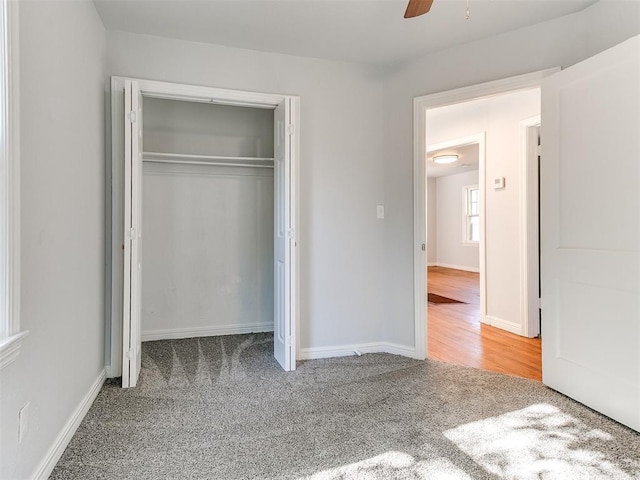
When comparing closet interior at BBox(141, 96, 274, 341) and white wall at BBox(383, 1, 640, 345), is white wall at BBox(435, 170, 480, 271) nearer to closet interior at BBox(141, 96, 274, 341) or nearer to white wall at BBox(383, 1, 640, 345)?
white wall at BBox(383, 1, 640, 345)

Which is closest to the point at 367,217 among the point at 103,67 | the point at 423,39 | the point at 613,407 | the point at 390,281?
the point at 390,281

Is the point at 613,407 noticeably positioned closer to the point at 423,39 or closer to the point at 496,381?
the point at 496,381

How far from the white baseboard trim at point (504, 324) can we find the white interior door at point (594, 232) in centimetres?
→ 140

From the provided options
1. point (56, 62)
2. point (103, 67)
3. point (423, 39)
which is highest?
point (423, 39)

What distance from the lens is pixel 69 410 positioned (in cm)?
188

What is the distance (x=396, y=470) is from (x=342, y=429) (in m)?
0.40

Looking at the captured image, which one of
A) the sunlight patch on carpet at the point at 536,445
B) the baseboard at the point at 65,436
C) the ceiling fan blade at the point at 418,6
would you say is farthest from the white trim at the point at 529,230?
the baseboard at the point at 65,436

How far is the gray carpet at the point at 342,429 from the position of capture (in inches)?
64.5

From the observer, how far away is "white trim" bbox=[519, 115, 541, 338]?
376 cm

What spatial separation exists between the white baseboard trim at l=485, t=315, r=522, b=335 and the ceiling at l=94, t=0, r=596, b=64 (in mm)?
2746

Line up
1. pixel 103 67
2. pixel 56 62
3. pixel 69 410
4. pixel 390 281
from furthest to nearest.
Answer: pixel 390 281 → pixel 103 67 → pixel 69 410 → pixel 56 62

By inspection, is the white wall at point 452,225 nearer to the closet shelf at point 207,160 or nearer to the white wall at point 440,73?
the white wall at point 440,73

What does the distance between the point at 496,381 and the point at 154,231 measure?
3147 millimetres

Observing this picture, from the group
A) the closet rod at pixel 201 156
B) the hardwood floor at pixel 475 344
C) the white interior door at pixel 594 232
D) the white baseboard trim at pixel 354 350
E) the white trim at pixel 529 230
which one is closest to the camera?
the white interior door at pixel 594 232
